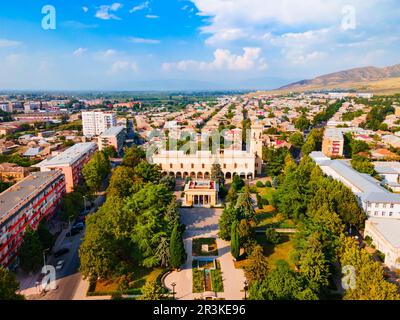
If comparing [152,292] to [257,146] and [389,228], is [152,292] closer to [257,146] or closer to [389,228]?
[389,228]

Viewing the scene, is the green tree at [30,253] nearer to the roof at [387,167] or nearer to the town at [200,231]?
the town at [200,231]

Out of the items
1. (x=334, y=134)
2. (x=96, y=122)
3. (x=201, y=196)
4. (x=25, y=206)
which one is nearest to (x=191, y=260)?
(x=201, y=196)

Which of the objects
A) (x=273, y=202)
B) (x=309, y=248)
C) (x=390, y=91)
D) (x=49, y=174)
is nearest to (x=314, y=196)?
(x=273, y=202)

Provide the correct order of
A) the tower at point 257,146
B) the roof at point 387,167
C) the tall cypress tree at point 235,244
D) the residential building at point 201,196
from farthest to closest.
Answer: the tower at point 257,146, the roof at point 387,167, the residential building at point 201,196, the tall cypress tree at point 235,244

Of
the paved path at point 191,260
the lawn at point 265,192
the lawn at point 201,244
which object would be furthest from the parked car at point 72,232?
the lawn at point 265,192
